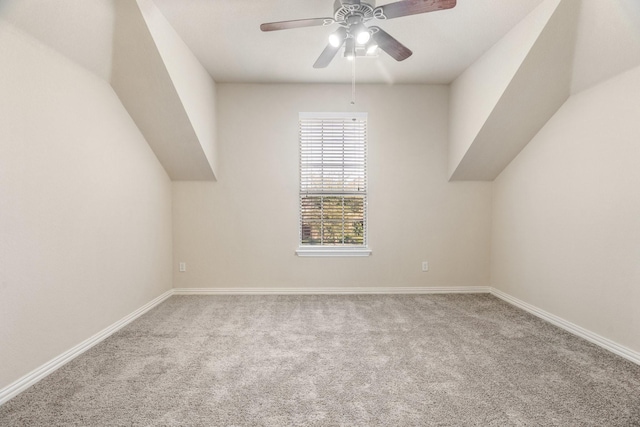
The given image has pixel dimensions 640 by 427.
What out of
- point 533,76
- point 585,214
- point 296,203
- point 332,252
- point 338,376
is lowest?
point 338,376

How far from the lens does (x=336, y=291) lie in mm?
4098

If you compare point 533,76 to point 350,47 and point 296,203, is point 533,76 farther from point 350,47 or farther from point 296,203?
point 296,203

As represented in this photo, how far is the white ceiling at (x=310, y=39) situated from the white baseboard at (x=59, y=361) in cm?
268

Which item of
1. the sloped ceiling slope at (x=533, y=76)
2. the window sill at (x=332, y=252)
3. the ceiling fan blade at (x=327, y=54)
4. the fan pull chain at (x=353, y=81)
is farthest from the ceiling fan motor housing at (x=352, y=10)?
the window sill at (x=332, y=252)

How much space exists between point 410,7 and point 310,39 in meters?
1.26

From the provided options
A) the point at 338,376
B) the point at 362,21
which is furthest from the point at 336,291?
the point at 362,21

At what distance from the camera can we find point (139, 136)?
3283 mm

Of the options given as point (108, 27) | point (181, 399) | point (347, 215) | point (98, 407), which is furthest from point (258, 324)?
point (108, 27)

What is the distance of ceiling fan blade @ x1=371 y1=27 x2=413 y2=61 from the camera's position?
2139 millimetres

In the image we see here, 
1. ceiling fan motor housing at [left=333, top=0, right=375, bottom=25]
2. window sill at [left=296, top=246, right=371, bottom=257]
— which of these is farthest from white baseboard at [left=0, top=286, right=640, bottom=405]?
ceiling fan motor housing at [left=333, top=0, right=375, bottom=25]

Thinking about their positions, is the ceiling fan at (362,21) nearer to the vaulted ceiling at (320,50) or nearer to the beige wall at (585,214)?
the vaulted ceiling at (320,50)

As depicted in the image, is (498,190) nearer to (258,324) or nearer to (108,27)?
(258,324)

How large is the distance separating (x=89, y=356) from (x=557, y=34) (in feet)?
14.3

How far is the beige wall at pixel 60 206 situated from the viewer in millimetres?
1918
